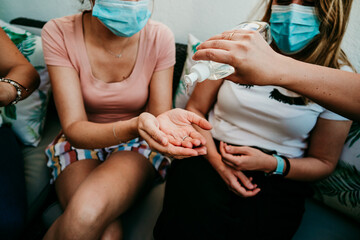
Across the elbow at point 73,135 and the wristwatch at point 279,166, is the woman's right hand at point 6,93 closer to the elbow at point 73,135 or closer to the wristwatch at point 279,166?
the elbow at point 73,135

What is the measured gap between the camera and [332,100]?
19.2 inches

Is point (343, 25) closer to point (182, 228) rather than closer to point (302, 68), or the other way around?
point (302, 68)

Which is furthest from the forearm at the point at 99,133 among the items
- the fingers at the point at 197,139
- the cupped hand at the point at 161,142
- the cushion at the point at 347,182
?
the cushion at the point at 347,182

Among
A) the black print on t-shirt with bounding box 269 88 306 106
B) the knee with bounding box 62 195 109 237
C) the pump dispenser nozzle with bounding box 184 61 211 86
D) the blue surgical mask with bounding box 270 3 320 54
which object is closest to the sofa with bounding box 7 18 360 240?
the knee with bounding box 62 195 109 237

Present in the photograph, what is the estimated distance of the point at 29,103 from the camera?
1057 mm

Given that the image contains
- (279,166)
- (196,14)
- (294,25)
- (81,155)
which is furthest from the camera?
(196,14)

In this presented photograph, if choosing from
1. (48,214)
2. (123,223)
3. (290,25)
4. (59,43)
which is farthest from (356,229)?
(59,43)

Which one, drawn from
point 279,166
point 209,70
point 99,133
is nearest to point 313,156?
point 279,166

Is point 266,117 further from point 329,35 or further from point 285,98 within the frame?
point 329,35

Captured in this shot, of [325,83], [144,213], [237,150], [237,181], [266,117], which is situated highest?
[325,83]

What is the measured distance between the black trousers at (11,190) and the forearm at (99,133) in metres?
0.35

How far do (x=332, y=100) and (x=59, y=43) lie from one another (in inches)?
39.6

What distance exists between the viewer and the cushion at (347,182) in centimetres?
84

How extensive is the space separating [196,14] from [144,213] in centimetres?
120
